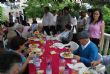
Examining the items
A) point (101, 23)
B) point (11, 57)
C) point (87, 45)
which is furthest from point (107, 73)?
point (101, 23)

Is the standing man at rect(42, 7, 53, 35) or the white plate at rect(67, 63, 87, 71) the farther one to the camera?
the standing man at rect(42, 7, 53, 35)

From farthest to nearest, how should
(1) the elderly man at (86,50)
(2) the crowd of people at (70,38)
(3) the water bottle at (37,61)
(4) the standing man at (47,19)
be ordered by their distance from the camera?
(4) the standing man at (47,19) < (1) the elderly man at (86,50) < (3) the water bottle at (37,61) < (2) the crowd of people at (70,38)

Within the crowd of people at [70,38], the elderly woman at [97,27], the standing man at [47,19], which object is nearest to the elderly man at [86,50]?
the crowd of people at [70,38]

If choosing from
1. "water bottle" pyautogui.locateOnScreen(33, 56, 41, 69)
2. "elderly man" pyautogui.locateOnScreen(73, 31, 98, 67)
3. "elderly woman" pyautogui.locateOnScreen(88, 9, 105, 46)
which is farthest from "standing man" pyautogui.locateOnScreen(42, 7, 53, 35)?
"water bottle" pyautogui.locateOnScreen(33, 56, 41, 69)

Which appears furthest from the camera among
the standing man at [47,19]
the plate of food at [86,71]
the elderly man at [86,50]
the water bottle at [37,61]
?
the standing man at [47,19]

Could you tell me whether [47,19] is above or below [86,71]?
below

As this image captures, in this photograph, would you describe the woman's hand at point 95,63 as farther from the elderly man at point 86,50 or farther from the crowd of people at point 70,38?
the elderly man at point 86,50

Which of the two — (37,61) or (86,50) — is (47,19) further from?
(37,61)

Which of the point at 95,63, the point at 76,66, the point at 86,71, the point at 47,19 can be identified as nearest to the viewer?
the point at 86,71

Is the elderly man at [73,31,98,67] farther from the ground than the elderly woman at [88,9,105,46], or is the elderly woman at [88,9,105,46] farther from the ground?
the elderly man at [73,31,98,67]

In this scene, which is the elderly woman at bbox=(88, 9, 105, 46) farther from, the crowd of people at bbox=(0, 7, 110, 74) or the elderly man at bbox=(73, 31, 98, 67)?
the elderly man at bbox=(73, 31, 98, 67)

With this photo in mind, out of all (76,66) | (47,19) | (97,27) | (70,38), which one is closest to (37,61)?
(76,66)

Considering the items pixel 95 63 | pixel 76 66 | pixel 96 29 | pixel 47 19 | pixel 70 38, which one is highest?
pixel 76 66

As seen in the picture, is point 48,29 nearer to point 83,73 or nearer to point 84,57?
point 84,57
